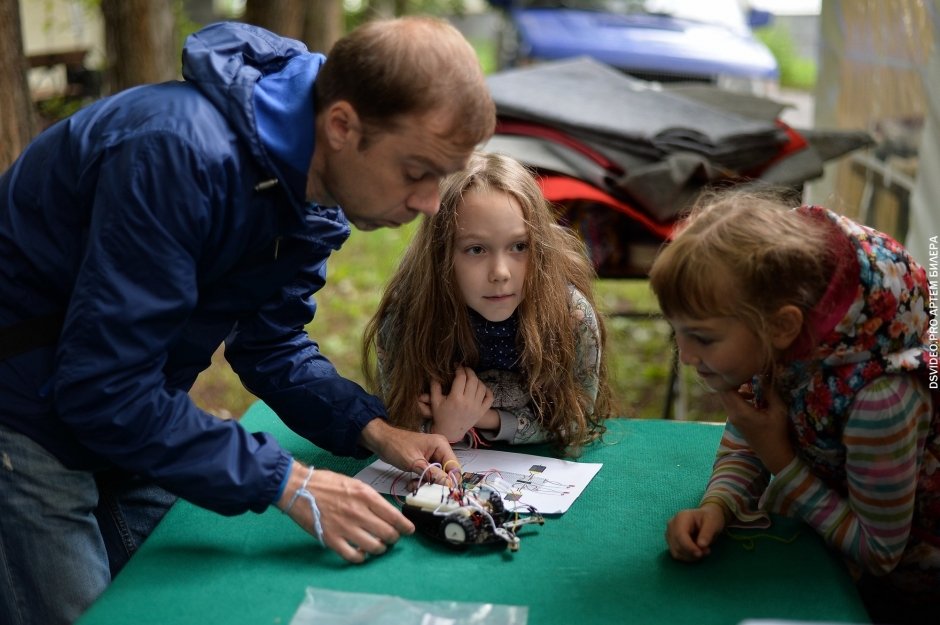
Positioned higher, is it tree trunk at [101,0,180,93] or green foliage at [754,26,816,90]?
tree trunk at [101,0,180,93]

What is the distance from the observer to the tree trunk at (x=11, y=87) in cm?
262

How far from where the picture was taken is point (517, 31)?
7.07 metres

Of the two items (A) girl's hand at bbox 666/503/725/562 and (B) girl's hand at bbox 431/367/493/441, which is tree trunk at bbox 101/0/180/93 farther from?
(A) girl's hand at bbox 666/503/725/562

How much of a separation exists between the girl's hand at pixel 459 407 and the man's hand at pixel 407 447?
0.12 meters

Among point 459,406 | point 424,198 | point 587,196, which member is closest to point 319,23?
point 587,196

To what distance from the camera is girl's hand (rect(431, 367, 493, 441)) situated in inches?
81.4

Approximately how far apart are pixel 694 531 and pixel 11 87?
84.6 inches

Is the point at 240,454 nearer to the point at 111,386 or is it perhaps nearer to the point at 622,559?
the point at 111,386

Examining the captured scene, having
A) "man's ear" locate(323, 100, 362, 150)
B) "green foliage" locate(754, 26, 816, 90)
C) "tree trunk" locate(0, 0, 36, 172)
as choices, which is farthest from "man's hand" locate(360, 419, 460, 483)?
"green foliage" locate(754, 26, 816, 90)

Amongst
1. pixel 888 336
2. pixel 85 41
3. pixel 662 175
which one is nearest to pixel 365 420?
pixel 888 336

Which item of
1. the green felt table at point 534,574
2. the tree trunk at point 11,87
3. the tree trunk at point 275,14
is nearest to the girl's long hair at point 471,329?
the green felt table at point 534,574

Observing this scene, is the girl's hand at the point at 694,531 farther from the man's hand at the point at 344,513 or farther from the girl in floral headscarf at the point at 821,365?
the man's hand at the point at 344,513


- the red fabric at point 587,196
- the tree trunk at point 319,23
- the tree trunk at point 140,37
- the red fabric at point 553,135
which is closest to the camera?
the red fabric at point 587,196

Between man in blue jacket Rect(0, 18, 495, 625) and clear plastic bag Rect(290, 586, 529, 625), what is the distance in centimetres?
11
